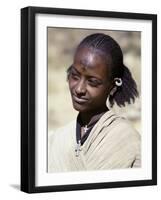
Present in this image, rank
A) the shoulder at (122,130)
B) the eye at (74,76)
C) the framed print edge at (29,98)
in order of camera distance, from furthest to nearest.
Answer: the shoulder at (122,130) → the eye at (74,76) → the framed print edge at (29,98)

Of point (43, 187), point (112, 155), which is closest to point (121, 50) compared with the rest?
point (112, 155)

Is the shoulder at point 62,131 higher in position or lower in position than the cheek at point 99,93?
lower

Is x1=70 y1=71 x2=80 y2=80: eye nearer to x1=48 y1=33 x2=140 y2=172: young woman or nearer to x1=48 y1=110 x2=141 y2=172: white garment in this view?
x1=48 y1=33 x2=140 y2=172: young woman

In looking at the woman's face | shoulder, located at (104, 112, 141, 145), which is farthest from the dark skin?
shoulder, located at (104, 112, 141, 145)

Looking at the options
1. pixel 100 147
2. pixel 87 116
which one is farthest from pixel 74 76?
pixel 100 147

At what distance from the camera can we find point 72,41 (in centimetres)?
341

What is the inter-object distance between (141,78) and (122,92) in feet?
0.41

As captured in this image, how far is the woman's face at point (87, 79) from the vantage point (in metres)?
3.41

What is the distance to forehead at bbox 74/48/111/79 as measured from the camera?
3418mm

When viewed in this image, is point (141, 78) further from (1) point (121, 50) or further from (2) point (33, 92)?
(2) point (33, 92)

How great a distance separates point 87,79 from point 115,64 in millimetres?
160

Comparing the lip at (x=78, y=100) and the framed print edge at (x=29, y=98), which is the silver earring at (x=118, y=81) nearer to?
the lip at (x=78, y=100)

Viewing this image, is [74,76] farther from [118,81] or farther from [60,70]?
[118,81]

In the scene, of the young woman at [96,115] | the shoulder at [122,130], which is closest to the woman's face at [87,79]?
the young woman at [96,115]
